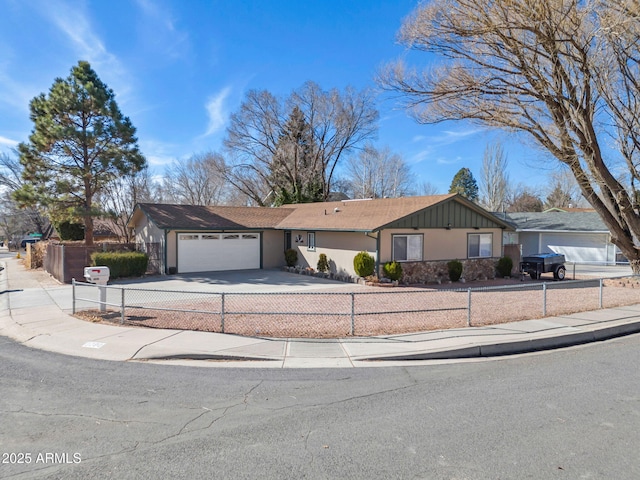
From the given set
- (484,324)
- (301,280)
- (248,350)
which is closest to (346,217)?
(301,280)

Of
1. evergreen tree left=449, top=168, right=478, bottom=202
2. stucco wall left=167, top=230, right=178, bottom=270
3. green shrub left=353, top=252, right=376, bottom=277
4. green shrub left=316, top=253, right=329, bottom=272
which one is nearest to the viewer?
green shrub left=353, top=252, right=376, bottom=277

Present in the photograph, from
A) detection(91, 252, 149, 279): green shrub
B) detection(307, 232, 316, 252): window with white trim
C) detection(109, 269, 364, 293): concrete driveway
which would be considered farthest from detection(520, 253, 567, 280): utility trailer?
detection(91, 252, 149, 279): green shrub

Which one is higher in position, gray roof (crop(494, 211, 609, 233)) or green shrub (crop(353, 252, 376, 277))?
gray roof (crop(494, 211, 609, 233))

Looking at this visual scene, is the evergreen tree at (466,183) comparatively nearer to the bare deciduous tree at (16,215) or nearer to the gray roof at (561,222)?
the gray roof at (561,222)

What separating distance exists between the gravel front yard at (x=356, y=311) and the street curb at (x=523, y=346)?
1.17 meters

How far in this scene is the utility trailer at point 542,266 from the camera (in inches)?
788

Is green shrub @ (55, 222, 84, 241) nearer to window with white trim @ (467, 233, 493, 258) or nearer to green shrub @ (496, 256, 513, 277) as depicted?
window with white trim @ (467, 233, 493, 258)

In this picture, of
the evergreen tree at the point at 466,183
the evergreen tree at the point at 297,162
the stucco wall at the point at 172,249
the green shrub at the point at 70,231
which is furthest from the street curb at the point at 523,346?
the evergreen tree at the point at 466,183

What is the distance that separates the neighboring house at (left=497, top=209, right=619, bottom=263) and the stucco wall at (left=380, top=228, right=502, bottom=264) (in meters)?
10.5

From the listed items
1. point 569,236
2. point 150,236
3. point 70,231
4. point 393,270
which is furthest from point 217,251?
point 569,236

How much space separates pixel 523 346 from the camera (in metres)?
7.65

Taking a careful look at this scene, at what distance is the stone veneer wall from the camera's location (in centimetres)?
1825

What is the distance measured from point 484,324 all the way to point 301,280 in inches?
419

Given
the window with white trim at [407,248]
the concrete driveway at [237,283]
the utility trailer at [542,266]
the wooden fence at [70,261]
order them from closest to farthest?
1. the concrete driveway at [237,283]
2. the wooden fence at [70,261]
3. the window with white trim at [407,248]
4. the utility trailer at [542,266]
